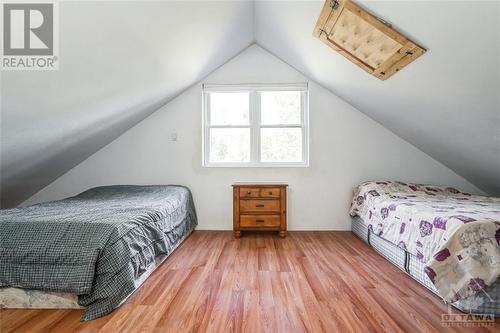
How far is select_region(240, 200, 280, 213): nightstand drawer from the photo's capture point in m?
3.01

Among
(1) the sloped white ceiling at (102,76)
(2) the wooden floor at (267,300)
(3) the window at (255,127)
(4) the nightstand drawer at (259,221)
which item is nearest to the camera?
(2) the wooden floor at (267,300)

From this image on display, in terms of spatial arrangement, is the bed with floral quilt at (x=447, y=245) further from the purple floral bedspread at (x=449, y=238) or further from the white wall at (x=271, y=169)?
the white wall at (x=271, y=169)

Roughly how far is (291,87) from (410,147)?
1770 millimetres

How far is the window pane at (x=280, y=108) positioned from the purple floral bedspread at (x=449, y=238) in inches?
65.0

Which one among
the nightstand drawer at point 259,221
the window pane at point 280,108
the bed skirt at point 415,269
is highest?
the window pane at point 280,108

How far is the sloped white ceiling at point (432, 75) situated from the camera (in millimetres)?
1415

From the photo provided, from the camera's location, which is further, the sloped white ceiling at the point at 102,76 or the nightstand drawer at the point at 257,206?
the nightstand drawer at the point at 257,206

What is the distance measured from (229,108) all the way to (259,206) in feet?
4.72

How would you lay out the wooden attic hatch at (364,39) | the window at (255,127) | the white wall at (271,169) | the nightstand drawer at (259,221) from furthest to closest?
the window at (255,127) < the white wall at (271,169) < the nightstand drawer at (259,221) < the wooden attic hatch at (364,39)

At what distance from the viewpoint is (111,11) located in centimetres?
150

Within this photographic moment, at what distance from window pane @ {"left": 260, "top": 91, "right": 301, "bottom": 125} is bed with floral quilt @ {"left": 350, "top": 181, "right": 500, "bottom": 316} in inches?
62.8

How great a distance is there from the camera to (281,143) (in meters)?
3.51

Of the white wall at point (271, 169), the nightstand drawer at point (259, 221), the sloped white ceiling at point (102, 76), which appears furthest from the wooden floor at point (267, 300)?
the sloped white ceiling at point (102, 76)

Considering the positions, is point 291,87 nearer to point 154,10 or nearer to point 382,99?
point 382,99
